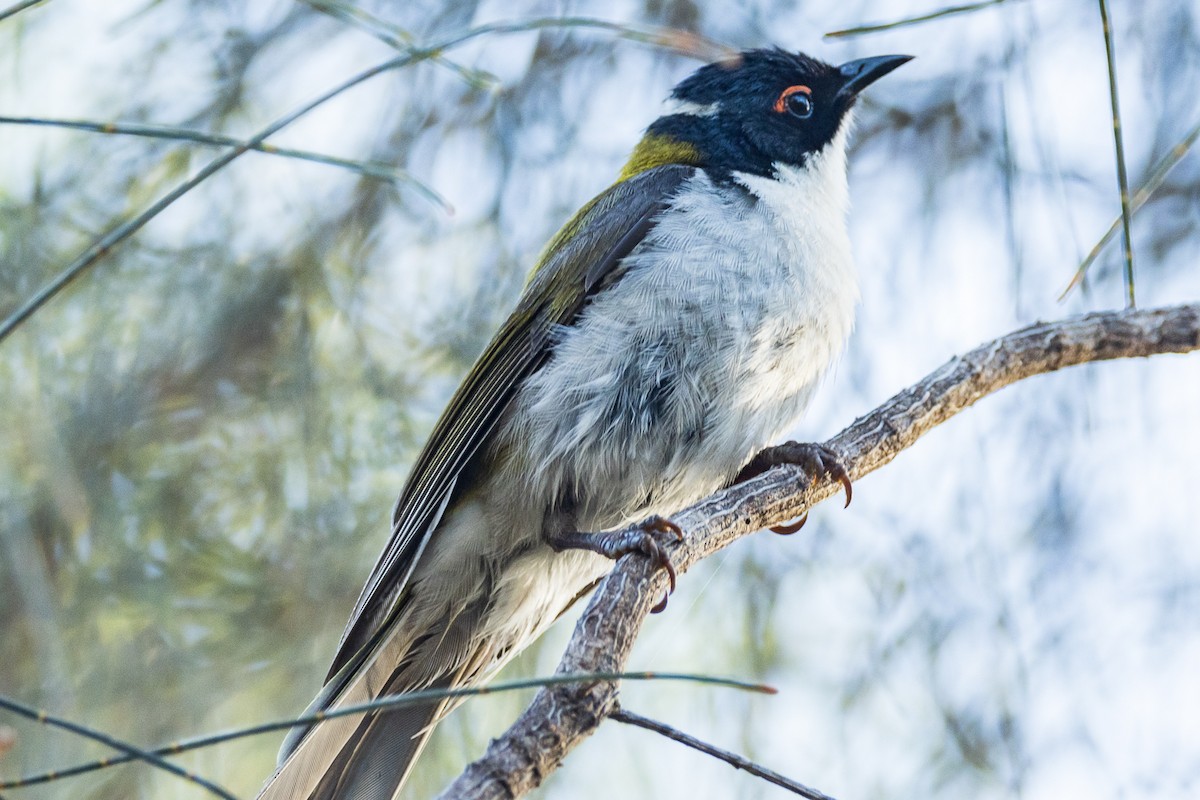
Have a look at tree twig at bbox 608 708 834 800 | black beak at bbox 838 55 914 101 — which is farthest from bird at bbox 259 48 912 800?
tree twig at bbox 608 708 834 800

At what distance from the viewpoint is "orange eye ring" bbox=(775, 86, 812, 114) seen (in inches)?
163

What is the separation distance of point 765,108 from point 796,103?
0.35 feet

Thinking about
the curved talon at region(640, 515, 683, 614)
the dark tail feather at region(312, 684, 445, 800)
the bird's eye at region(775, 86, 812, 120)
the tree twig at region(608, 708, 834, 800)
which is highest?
the bird's eye at region(775, 86, 812, 120)

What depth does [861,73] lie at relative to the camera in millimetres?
4195

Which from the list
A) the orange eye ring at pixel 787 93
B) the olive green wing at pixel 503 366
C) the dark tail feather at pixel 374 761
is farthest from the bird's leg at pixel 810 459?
the orange eye ring at pixel 787 93

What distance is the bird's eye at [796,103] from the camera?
415 cm

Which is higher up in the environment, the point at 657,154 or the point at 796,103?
the point at 657,154

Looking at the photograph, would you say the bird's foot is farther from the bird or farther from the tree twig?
the tree twig

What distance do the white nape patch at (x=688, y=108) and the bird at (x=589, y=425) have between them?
1.81 feet

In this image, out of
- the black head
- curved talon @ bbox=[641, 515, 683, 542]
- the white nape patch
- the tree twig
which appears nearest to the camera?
the tree twig

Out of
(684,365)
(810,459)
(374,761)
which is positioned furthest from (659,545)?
(374,761)

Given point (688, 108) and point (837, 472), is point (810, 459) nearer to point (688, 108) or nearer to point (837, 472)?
point (837, 472)

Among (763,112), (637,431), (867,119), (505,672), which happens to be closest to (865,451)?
(637,431)

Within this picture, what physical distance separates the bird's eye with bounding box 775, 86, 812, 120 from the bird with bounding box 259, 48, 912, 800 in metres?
0.50
